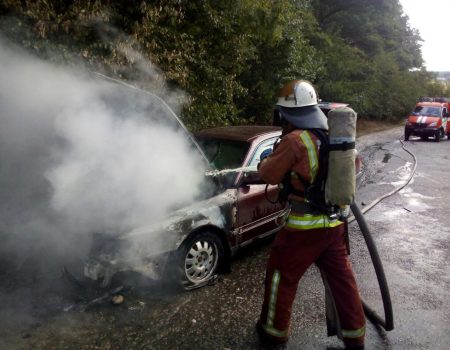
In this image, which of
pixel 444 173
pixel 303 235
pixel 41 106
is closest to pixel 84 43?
pixel 41 106

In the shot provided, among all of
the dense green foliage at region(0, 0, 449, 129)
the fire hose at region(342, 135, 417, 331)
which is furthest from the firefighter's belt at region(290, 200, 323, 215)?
the dense green foliage at region(0, 0, 449, 129)

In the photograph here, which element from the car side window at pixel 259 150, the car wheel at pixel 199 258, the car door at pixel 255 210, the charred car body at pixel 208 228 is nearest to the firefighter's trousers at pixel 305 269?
the charred car body at pixel 208 228

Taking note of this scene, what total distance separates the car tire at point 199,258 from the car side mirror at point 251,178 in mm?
629

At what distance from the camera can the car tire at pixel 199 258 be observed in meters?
3.71

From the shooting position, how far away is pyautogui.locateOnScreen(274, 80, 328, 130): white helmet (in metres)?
2.83

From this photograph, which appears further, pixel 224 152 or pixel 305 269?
pixel 224 152

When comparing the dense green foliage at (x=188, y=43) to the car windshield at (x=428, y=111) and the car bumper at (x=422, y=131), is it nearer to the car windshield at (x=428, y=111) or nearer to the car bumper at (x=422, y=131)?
the car bumper at (x=422, y=131)

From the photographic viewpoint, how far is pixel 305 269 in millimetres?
2896

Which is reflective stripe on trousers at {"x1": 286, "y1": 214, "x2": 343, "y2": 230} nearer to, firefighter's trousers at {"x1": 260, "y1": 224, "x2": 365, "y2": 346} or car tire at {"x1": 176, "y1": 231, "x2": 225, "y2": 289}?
firefighter's trousers at {"x1": 260, "y1": 224, "x2": 365, "y2": 346}

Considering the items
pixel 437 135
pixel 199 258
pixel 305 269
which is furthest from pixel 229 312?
pixel 437 135

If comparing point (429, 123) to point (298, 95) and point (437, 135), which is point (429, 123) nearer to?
point (437, 135)

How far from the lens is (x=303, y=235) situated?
112 inches

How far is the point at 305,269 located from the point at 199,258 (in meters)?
1.28

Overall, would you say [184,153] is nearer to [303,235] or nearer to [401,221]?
[303,235]
